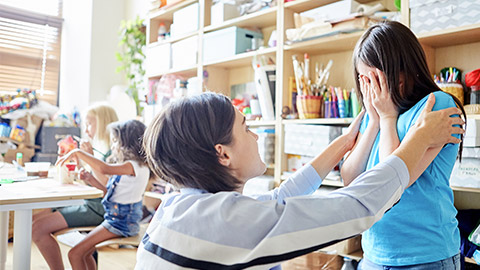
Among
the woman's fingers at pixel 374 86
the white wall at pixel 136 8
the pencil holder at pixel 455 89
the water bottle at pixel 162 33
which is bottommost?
the woman's fingers at pixel 374 86

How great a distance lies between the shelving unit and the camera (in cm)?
204

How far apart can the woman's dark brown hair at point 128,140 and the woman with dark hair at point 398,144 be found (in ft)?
5.43

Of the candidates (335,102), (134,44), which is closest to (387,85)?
(335,102)

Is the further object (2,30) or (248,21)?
(2,30)

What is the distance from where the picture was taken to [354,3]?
2.25 metres

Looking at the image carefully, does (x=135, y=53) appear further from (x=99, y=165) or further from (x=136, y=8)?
(x=99, y=165)

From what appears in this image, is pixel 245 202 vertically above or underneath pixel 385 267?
above

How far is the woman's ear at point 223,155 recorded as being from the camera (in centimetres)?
Result: 86

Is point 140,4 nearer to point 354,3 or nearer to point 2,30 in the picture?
point 2,30

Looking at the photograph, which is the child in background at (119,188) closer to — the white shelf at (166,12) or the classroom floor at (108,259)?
the classroom floor at (108,259)

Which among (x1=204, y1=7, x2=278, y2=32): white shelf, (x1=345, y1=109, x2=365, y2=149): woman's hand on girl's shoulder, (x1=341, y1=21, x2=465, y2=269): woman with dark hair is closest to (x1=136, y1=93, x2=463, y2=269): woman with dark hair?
(x1=341, y1=21, x2=465, y2=269): woman with dark hair

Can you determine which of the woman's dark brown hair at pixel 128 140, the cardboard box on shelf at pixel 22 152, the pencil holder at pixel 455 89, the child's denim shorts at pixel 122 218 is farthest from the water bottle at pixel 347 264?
the cardboard box on shelf at pixel 22 152

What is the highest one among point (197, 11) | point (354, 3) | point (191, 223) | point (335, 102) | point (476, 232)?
point (197, 11)

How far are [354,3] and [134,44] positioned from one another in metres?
2.49
